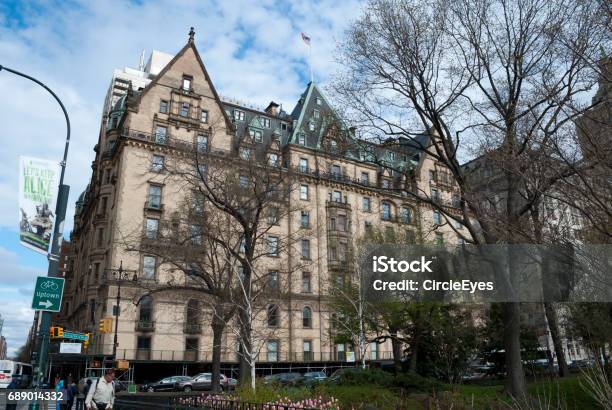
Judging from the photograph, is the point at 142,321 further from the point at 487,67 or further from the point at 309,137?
the point at 487,67

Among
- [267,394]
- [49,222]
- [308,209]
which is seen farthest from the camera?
[308,209]

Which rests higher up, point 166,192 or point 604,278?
point 166,192

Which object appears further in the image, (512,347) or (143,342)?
(143,342)

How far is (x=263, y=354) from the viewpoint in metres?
46.2

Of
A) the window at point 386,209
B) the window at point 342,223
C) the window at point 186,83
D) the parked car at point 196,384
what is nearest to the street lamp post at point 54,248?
the parked car at point 196,384

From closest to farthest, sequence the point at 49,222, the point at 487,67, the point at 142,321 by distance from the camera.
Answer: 1. the point at 49,222
2. the point at 487,67
3. the point at 142,321

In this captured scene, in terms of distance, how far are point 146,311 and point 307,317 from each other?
52.9 ft

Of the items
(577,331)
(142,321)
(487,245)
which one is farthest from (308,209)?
(487,245)

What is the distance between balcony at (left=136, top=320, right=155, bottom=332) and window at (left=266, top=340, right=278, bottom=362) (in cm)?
1125

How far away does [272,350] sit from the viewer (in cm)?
4706

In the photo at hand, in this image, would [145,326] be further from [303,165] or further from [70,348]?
[303,165]

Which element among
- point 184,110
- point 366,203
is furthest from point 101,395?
point 366,203

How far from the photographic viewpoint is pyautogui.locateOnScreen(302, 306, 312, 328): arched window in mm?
49706

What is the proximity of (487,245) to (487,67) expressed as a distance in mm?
7241
